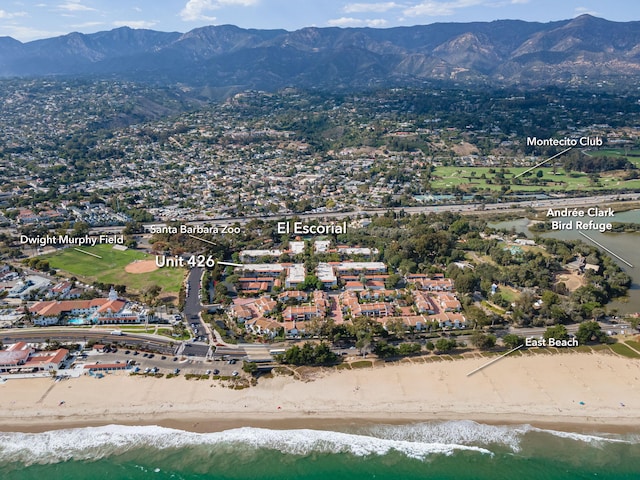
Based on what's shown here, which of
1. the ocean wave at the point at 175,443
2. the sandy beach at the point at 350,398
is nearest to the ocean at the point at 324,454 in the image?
the ocean wave at the point at 175,443

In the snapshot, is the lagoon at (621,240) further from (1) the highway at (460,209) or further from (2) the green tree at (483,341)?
(2) the green tree at (483,341)

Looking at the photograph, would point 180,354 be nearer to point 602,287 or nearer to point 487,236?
point 602,287

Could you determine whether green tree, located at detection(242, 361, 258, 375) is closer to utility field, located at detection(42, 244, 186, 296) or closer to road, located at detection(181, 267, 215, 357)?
road, located at detection(181, 267, 215, 357)

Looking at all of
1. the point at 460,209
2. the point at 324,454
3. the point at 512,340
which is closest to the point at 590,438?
the point at 512,340

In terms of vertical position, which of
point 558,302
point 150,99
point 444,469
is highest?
point 150,99

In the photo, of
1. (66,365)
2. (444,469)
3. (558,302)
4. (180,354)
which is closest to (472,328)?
(558,302)

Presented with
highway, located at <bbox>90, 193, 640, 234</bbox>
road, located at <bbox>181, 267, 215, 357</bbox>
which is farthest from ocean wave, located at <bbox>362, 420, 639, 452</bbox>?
highway, located at <bbox>90, 193, 640, 234</bbox>

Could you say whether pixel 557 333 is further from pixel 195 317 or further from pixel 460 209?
pixel 460 209
